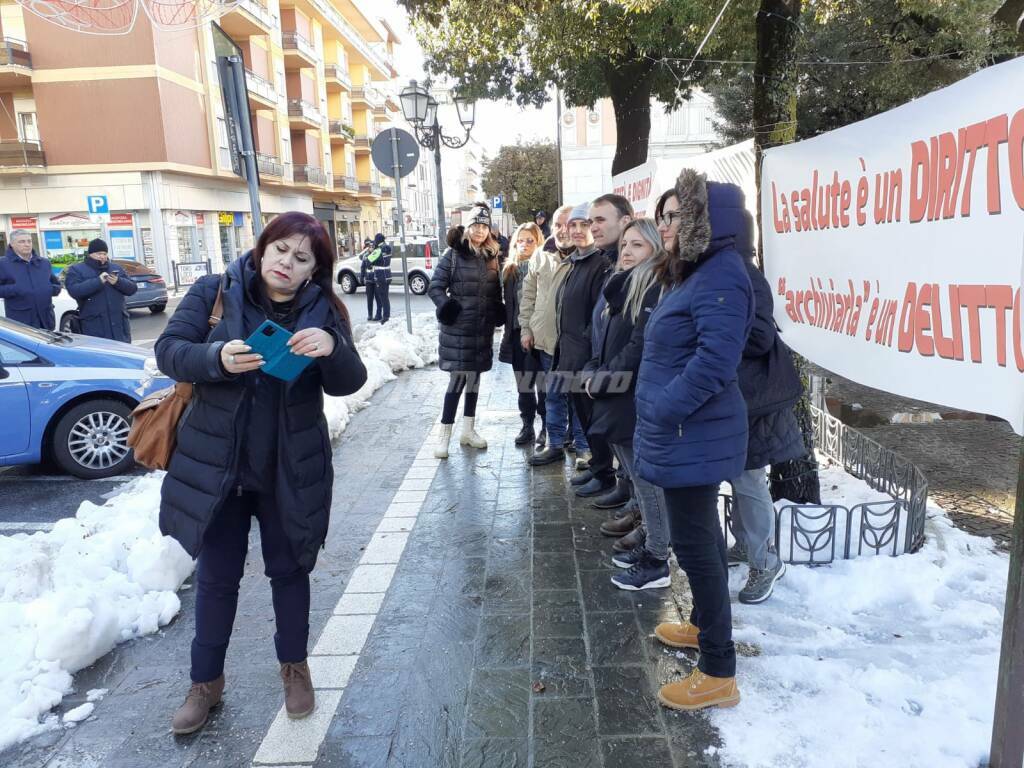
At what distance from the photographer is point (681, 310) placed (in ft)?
8.56

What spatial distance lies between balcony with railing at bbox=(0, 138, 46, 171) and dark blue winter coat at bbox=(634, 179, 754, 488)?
32.7m

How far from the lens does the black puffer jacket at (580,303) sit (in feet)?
15.2

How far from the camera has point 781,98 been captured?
174 inches

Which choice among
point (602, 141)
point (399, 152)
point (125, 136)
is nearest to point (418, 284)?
point (125, 136)

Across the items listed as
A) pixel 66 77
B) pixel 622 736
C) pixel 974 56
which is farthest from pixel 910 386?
pixel 66 77

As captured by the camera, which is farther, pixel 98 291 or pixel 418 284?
pixel 418 284

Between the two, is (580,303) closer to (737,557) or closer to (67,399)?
(737,557)

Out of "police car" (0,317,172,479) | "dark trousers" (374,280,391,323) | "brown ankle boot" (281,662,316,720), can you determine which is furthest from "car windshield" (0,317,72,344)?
"dark trousers" (374,280,391,323)

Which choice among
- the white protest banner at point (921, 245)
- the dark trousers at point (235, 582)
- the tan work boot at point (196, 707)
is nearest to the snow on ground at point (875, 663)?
the white protest banner at point (921, 245)

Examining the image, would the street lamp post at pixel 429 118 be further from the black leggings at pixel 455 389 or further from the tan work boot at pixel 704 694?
the tan work boot at pixel 704 694

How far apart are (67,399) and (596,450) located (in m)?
4.10

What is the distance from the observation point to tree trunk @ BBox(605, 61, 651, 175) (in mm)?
12016

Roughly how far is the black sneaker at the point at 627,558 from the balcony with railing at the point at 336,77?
4915cm

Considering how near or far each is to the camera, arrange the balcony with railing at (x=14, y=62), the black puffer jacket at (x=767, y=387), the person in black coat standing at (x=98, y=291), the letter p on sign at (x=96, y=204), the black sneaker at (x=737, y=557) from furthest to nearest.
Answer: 1. the balcony with railing at (x=14, y=62)
2. the letter p on sign at (x=96, y=204)
3. the person in black coat standing at (x=98, y=291)
4. the black sneaker at (x=737, y=557)
5. the black puffer jacket at (x=767, y=387)
